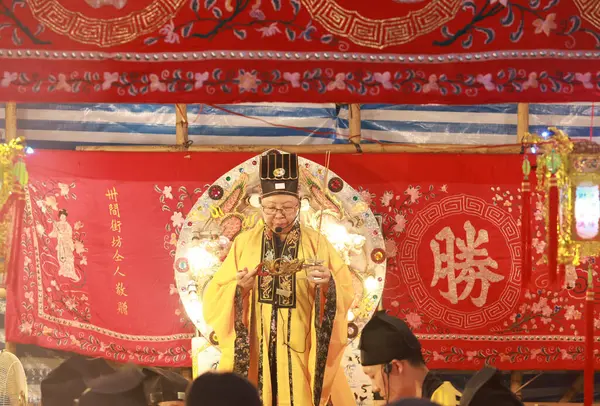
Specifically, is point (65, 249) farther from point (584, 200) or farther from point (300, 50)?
point (584, 200)

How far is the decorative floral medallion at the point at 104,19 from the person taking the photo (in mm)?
3348

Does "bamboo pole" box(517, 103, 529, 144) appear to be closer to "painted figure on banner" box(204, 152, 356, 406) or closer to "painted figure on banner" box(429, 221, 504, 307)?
"painted figure on banner" box(429, 221, 504, 307)

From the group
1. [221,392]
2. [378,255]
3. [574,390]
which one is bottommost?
[574,390]

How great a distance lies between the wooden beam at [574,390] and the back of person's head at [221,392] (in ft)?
13.9

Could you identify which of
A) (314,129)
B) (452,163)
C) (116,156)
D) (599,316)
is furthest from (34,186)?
(599,316)

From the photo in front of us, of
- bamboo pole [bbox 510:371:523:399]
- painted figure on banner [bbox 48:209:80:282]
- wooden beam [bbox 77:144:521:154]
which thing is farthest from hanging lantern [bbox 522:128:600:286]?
painted figure on banner [bbox 48:209:80:282]

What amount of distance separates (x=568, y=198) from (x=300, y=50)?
1.46m

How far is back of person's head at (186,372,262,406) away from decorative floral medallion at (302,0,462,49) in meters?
1.41

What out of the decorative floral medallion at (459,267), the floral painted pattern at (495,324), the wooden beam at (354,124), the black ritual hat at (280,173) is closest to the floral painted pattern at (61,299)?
the black ritual hat at (280,173)

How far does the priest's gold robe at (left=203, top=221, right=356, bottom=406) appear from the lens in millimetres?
5355

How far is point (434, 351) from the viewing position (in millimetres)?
5949

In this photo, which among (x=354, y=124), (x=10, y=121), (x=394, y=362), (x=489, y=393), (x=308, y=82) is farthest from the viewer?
(x=10, y=121)

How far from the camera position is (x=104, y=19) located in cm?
336

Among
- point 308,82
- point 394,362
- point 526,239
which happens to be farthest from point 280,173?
point 308,82
